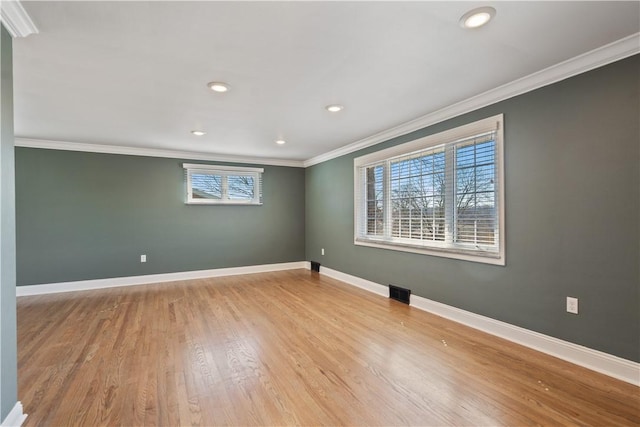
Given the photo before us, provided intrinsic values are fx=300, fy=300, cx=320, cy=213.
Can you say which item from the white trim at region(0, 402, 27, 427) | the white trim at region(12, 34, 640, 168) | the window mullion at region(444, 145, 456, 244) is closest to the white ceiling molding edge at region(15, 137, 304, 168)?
the white trim at region(12, 34, 640, 168)

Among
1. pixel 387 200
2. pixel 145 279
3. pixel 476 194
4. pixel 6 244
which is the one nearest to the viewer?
pixel 6 244

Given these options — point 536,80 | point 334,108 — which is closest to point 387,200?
point 334,108

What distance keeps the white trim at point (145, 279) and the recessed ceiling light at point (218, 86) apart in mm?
3795

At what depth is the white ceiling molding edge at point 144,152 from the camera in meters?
4.52

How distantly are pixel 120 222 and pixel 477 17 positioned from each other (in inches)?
217

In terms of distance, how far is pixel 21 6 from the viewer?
1609mm

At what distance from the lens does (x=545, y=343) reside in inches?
98.0

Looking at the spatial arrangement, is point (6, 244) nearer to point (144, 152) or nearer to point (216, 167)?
point (144, 152)

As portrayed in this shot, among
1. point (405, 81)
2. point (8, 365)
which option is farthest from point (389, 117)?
point (8, 365)

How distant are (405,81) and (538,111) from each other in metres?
1.16

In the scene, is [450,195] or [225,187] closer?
[450,195]

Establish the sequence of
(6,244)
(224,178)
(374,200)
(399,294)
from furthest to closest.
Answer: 1. (224,178)
2. (374,200)
3. (399,294)
4. (6,244)

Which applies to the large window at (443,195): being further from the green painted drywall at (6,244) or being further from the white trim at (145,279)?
the green painted drywall at (6,244)

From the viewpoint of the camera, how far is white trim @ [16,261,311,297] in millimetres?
4512
